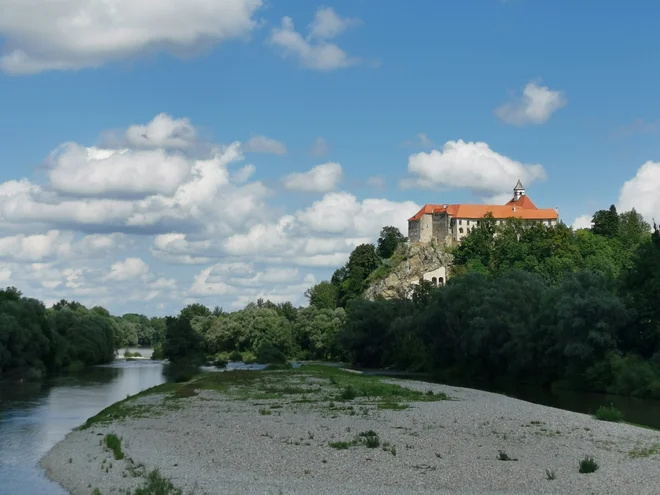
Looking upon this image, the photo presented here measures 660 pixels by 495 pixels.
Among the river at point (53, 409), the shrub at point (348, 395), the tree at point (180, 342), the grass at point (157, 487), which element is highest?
the tree at point (180, 342)

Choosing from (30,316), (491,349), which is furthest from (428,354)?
(30,316)

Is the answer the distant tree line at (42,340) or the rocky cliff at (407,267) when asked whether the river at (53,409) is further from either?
the rocky cliff at (407,267)

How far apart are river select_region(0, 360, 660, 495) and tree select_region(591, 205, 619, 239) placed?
403ft

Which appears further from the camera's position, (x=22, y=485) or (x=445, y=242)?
(x=445, y=242)

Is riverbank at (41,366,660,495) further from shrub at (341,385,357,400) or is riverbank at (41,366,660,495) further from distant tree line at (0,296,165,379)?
distant tree line at (0,296,165,379)

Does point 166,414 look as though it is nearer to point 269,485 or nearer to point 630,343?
point 269,485

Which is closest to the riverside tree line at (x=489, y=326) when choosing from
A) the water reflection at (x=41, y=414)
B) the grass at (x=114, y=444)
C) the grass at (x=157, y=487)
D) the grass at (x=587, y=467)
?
the water reflection at (x=41, y=414)

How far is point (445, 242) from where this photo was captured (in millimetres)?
199125

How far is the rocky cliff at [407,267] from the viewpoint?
183375 millimetres

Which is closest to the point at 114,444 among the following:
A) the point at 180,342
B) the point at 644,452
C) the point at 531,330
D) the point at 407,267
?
the point at 644,452

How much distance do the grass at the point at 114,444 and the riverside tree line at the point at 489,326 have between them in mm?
42750

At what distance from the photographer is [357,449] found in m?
32.1

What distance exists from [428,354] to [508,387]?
1176 inches

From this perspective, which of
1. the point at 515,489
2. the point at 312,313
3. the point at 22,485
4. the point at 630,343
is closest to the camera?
the point at 515,489
